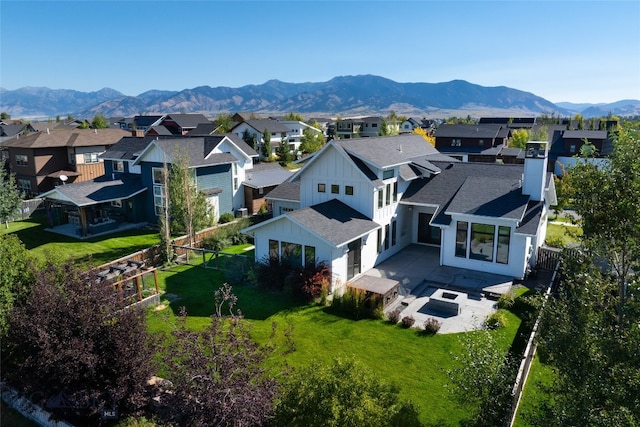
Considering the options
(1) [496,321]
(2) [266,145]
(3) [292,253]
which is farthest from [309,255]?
(2) [266,145]

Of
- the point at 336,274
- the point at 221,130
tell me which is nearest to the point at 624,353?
the point at 336,274

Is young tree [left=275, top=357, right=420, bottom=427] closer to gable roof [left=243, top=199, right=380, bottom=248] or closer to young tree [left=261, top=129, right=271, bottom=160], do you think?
gable roof [left=243, top=199, right=380, bottom=248]

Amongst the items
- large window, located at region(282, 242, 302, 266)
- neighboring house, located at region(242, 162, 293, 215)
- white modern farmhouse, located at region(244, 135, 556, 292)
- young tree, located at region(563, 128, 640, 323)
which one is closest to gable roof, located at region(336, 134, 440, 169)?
white modern farmhouse, located at region(244, 135, 556, 292)

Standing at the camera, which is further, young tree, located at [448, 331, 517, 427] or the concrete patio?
the concrete patio

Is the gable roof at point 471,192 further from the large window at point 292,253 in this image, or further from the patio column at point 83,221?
the patio column at point 83,221

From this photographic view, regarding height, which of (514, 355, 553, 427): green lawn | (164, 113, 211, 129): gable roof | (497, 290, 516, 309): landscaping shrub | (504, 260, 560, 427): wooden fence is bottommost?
(514, 355, 553, 427): green lawn

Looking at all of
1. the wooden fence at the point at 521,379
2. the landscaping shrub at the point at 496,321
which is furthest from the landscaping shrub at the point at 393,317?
the wooden fence at the point at 521,379

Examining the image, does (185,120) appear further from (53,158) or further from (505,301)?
(505,301)

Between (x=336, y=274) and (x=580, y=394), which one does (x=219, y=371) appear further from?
(x=336, y=274)
